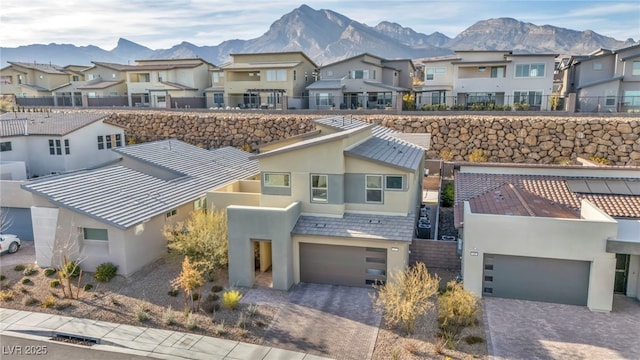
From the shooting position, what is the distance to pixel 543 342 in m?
14.3

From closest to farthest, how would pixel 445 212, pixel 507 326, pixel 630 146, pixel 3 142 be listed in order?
1. pixel 507 326
2. pixel 445 212
3. pixel 3 142
4. pixel 630 146

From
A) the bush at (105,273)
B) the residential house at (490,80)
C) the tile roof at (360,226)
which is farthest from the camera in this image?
the residential house at (490,80)

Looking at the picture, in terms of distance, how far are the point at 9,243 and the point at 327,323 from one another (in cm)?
1763

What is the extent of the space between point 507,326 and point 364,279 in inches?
223

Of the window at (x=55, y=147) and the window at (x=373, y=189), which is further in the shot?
the window at (x=55, y=147)

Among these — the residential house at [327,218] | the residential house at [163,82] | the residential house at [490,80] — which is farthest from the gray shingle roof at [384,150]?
the residential house at [163,82]

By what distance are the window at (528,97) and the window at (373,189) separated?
31233mm

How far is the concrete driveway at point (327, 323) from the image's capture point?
565 inches

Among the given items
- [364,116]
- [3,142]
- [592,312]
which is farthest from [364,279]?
[3,142]

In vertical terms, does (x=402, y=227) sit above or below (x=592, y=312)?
above

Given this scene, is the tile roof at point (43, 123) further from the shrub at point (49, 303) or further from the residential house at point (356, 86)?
the residential house at point (356, 86)

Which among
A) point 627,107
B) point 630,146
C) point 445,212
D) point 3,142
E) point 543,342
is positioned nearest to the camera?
point 543,342

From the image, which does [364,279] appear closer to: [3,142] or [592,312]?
[592,312]

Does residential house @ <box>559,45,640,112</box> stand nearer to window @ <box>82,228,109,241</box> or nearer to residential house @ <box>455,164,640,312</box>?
residential house @ <box>455,164,640,312</box>
